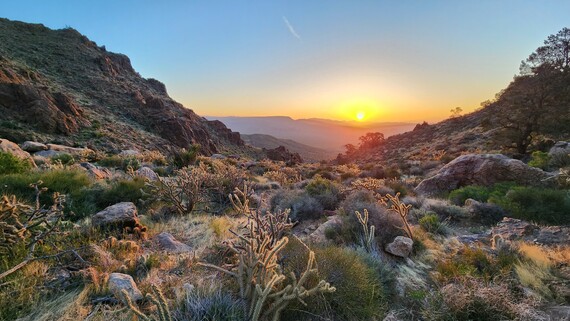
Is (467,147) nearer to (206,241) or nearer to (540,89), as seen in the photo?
(540,89)

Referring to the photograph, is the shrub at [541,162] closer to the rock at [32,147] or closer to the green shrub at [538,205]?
the green shrub at [538,205]

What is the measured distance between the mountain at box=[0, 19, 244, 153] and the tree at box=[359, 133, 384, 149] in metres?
22.6

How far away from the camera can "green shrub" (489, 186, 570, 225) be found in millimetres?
6750

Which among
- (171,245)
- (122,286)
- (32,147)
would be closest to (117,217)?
(171,245)

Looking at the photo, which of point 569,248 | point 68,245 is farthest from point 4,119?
point 569,248

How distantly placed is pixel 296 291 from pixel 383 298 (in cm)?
150

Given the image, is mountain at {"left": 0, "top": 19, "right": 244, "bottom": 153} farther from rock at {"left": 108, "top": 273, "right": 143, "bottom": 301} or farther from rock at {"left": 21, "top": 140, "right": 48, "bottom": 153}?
rock at {"left": 108, "top": 273, "right": 143, "bottom": 301}

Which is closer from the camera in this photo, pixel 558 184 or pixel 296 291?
pixel 296 291

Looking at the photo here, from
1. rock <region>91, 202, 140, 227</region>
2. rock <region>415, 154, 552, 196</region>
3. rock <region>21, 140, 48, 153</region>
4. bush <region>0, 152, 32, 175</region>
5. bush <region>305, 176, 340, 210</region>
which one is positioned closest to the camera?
rock <region>91, 202, 140, 227</region>

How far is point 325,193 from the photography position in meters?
8.92

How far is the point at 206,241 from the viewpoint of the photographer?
5.11 meters

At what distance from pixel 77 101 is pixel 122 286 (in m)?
35.3

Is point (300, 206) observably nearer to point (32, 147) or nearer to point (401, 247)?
point (401, 247)

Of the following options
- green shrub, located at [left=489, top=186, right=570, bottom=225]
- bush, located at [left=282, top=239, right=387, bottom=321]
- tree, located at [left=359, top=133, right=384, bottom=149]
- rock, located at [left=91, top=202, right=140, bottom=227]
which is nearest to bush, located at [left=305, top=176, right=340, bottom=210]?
green shrub, located at [left=489, top=186, right=570, bottom=225]
